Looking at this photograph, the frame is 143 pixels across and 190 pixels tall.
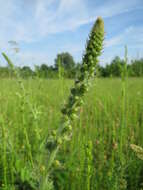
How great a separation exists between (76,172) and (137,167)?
578 mm

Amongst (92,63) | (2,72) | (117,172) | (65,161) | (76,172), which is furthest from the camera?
(2,72)

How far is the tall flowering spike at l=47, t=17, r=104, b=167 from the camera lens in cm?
67

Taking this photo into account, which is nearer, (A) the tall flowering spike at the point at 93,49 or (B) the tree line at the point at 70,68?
(A) the tall flowering spike at the point at 93,49

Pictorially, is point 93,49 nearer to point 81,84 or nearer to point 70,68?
point 81,84

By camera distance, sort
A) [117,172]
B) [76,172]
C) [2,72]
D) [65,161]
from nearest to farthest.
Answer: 1. [117,172]
2. [76,172]
3. [65,161]
4. [2,72]

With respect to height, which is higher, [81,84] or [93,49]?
[93,49]

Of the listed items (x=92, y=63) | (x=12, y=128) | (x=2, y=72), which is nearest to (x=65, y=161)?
(x=12, y=128)

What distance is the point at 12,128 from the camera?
212 cm

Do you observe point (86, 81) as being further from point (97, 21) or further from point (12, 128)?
point (12, 128)

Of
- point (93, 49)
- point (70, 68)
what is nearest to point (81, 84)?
point (93, 49)

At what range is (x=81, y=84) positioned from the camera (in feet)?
2.26

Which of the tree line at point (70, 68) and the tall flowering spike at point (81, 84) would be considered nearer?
the tall flowering spike at point (81, 84)

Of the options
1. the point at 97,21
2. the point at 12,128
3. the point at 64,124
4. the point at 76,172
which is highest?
the point at 97,21

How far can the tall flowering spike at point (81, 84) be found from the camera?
669mm
